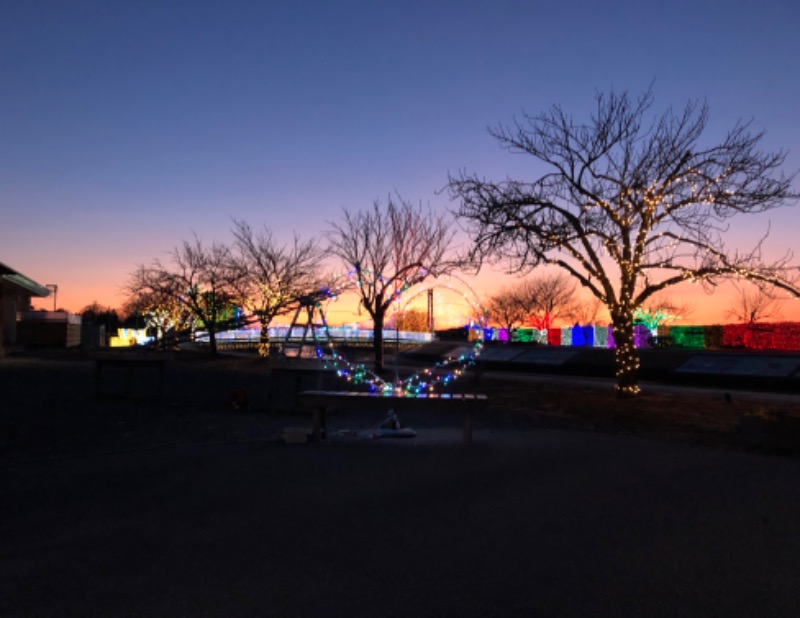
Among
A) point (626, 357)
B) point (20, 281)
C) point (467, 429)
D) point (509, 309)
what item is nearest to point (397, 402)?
point (467, 429)

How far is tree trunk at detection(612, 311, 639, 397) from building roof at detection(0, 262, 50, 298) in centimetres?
2182

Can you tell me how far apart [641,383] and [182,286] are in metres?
24.7

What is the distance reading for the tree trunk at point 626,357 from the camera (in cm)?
1563

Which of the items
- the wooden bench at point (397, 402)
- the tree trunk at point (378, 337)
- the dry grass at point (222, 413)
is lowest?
the dry grass at point (222, 413)

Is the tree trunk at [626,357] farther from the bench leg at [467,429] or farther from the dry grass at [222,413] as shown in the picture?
the bench leg at [467,429]

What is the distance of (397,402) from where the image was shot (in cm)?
941

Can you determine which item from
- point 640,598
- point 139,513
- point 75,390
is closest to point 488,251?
point 75,390

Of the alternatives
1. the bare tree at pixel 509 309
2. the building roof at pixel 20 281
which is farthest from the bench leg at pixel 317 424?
the bare tree at pixel 509 309

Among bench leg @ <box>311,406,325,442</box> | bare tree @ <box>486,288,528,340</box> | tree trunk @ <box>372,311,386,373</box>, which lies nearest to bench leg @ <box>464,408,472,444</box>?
bench leg @ <box>311,406,325,442</box>

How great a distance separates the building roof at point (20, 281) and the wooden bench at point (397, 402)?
21.1 meters

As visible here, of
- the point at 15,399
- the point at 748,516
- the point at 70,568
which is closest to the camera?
the point at 70,568

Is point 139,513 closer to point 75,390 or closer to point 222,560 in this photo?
point 222,560

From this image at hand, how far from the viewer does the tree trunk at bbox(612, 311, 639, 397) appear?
15.6 meters

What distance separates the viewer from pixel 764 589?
13.5 feet
